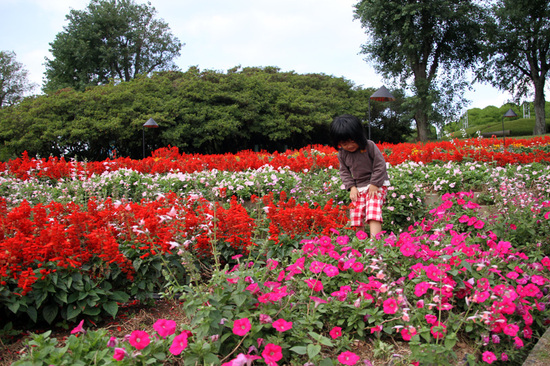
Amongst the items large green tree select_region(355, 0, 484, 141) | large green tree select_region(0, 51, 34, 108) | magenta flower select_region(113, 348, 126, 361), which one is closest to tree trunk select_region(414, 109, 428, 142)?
large green tree select_region(355, 0, 484, 141)

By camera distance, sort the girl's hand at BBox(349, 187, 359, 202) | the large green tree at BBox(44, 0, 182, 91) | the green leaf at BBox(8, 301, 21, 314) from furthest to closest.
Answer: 1. the large green tree at BBox(44, 0, 182, 91)
2. the girl's hand at BBox(349, 187, 359, 202)
3. the green leaf at BBox(8, 301, 21, 314)

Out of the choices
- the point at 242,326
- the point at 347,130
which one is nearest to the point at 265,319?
the point at 242,326

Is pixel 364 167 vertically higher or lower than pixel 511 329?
higher

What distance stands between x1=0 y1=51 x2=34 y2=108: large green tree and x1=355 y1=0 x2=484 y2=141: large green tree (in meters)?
29.4

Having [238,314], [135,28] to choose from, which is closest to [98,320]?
[238,314]

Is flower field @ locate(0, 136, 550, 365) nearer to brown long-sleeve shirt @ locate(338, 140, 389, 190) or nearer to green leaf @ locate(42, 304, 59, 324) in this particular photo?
green leaf @ locate(42, 304, 59, 324)

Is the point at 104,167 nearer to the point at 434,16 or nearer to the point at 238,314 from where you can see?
the point at 238,314

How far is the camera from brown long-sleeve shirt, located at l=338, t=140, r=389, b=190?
121 inches

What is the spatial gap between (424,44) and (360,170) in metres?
19.8

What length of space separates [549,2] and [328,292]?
24.0 meters

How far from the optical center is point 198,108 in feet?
52.3

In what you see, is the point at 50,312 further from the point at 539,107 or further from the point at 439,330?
the point at 539,107

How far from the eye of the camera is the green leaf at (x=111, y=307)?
2.19 meters

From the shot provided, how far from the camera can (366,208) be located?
3.15 metres
